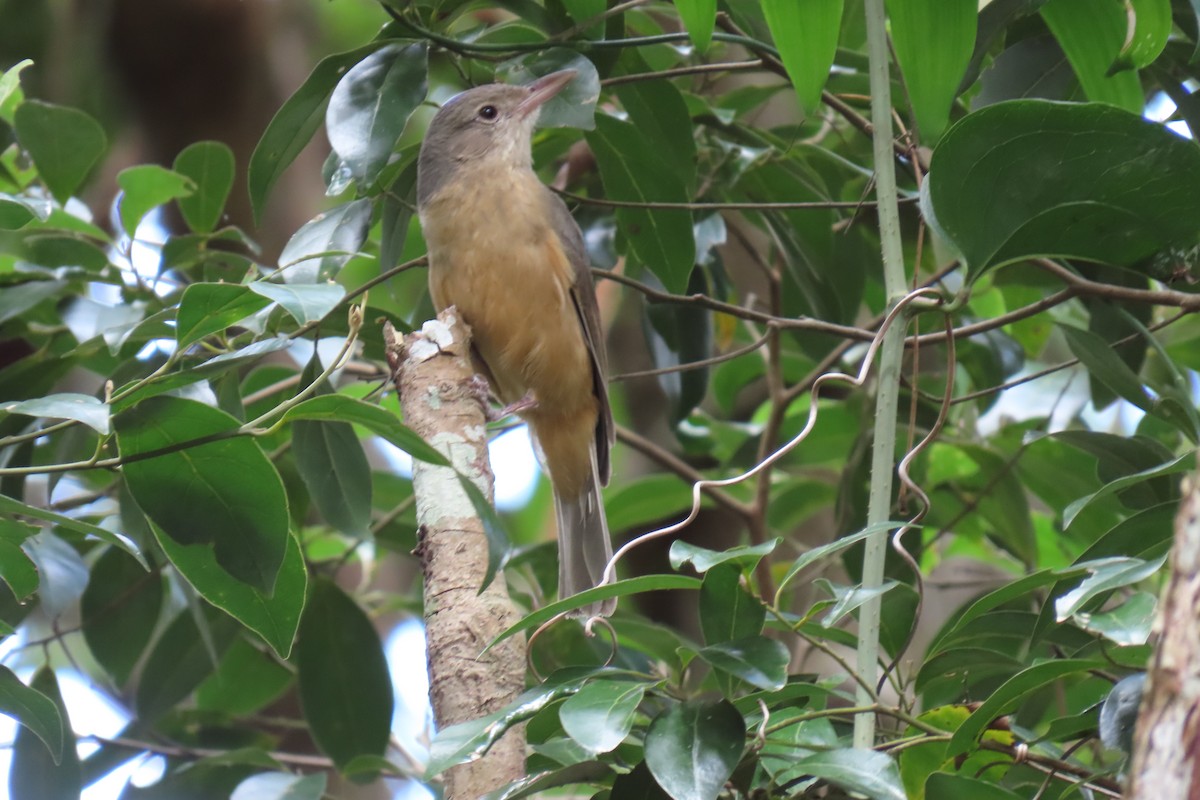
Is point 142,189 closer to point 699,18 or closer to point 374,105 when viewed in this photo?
point 374,105

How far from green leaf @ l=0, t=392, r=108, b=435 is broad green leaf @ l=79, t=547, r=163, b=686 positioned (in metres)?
1.93

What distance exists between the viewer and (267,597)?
2.34 metres

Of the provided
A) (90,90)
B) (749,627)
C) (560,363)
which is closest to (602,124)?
(560,363)

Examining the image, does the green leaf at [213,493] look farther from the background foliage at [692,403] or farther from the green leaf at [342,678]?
the green leaf at [342,678]

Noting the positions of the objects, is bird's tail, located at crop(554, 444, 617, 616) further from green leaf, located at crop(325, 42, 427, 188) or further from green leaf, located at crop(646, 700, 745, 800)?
green leaf, located at crop(646, 700, 745, 800)

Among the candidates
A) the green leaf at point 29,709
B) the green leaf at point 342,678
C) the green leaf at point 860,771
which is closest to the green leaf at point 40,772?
the green leaf at point 342,678

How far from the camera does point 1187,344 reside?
3834 mm

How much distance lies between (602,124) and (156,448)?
1.62m

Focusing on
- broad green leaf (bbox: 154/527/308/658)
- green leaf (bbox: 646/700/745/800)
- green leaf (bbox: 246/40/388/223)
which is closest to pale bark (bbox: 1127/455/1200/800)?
green leaf (bbox: 646/700/745/800)

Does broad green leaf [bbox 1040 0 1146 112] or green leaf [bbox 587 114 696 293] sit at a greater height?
broad green leaf [bbox 1040 0 1146 112]

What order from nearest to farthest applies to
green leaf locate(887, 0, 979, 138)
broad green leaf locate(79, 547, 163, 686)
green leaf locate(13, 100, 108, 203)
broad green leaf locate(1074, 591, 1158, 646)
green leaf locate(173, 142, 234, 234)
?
broad green leaf locate(1074, 591, 1158, 646) → green leaf locate(887, 0, 979, 138) → green leaf locate(13, 100, 108, 203) → green leaf locate(173, 142, 234, 234) → broad green leaf locate(79, 547, 163, 686)

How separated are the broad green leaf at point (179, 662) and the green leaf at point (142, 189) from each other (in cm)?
115

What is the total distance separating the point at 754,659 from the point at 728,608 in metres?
0.16

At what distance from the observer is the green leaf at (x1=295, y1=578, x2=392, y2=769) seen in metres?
3.72
